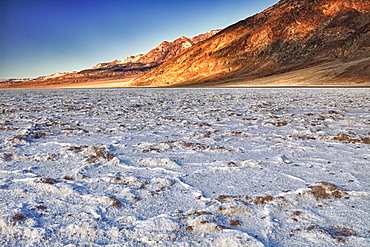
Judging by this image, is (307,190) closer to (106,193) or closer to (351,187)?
(351,187)

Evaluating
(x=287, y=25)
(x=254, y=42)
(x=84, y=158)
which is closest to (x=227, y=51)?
(x=254, y=42)

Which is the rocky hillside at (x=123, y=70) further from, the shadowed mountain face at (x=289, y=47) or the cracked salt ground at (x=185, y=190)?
the cracked salt ground at (x=185, y=190)

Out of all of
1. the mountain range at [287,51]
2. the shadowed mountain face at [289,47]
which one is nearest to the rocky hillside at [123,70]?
the mountain range at [287,51]

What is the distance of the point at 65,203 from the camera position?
304 cm

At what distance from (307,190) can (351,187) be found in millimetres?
531

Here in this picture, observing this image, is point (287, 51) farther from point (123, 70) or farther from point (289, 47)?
point (123, 70)

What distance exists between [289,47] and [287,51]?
1.27 meters

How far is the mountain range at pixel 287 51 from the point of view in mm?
57906

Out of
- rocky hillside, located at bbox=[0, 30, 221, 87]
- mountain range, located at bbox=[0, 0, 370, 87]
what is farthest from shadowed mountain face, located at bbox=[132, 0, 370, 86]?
rocky hillside, located at bbox=[0, 30, 221, 87]

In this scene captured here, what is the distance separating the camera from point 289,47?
70.3m

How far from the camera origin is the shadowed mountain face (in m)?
60.8

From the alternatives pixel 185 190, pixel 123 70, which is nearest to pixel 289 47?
pixel 185 190

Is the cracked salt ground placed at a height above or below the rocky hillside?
below

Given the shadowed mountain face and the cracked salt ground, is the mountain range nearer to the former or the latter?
the shadowed mountain face
